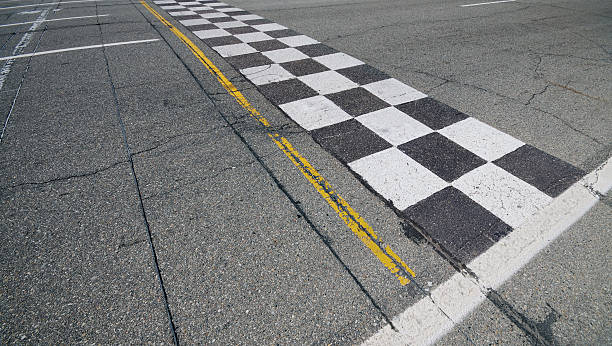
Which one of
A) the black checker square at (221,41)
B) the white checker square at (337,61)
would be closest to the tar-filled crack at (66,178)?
the white checker square at (337,61)

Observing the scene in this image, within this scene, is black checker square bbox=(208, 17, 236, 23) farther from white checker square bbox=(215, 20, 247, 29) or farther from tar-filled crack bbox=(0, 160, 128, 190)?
tar-filled crack bbox=(0, 160, 128, 190)

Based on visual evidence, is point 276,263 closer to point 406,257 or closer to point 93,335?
point 406,257

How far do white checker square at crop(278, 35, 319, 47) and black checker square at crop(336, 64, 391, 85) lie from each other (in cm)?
137

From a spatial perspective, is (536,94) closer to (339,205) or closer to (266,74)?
(339,205)

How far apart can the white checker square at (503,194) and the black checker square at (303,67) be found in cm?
264

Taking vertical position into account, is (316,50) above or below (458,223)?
above

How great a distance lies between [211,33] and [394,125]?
439cm

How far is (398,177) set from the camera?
8.31 ft

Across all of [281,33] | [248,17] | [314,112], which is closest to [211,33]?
[281,33]

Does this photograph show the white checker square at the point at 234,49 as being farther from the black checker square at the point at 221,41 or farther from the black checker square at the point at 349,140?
the black checker square at the point at 349,140

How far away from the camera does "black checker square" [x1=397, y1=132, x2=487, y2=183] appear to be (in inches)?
103

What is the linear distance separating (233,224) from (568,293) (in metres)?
2.02

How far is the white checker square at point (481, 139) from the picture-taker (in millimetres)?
2830

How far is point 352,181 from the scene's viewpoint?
8.18 feet
